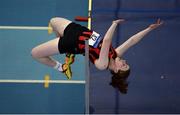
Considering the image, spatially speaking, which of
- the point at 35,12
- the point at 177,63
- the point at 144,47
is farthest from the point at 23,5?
the point at 177,63

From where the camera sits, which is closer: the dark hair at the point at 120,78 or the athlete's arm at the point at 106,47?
the athlete's arm at the point at 106,47

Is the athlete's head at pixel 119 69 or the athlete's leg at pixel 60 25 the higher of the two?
the athlete's leg at pixel 60 25

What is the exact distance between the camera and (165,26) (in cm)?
727

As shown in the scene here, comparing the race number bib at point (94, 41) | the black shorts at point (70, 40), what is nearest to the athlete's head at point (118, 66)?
the race number bib at point (94, 41)

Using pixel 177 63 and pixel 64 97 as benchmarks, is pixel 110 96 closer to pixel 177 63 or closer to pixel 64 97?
pixel 64 97

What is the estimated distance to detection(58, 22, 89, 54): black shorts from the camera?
17.4ft

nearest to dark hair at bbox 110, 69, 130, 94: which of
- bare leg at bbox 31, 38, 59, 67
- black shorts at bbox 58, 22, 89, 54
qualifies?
black shorts at bbox 58, 22, 89, 54

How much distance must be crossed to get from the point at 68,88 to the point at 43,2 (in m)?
2.16

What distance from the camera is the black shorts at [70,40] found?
5289mm

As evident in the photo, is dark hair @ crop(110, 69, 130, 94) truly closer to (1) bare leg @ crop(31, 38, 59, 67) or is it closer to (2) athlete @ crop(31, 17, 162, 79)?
(2) athlete @ crop(31, 17, 162, 79)

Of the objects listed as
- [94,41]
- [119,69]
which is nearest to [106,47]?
[94,41]

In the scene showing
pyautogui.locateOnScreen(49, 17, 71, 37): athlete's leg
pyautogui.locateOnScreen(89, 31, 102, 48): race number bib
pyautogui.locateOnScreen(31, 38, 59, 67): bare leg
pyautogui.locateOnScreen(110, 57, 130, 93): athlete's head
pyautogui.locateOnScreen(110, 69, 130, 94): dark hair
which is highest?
pyautogui.locateOnScreen(49, 17, 71, 37): athlete's leg

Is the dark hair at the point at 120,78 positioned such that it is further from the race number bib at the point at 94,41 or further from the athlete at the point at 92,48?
the race number bib at the point at 94,41

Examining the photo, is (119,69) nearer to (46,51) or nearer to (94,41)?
(94,41)
